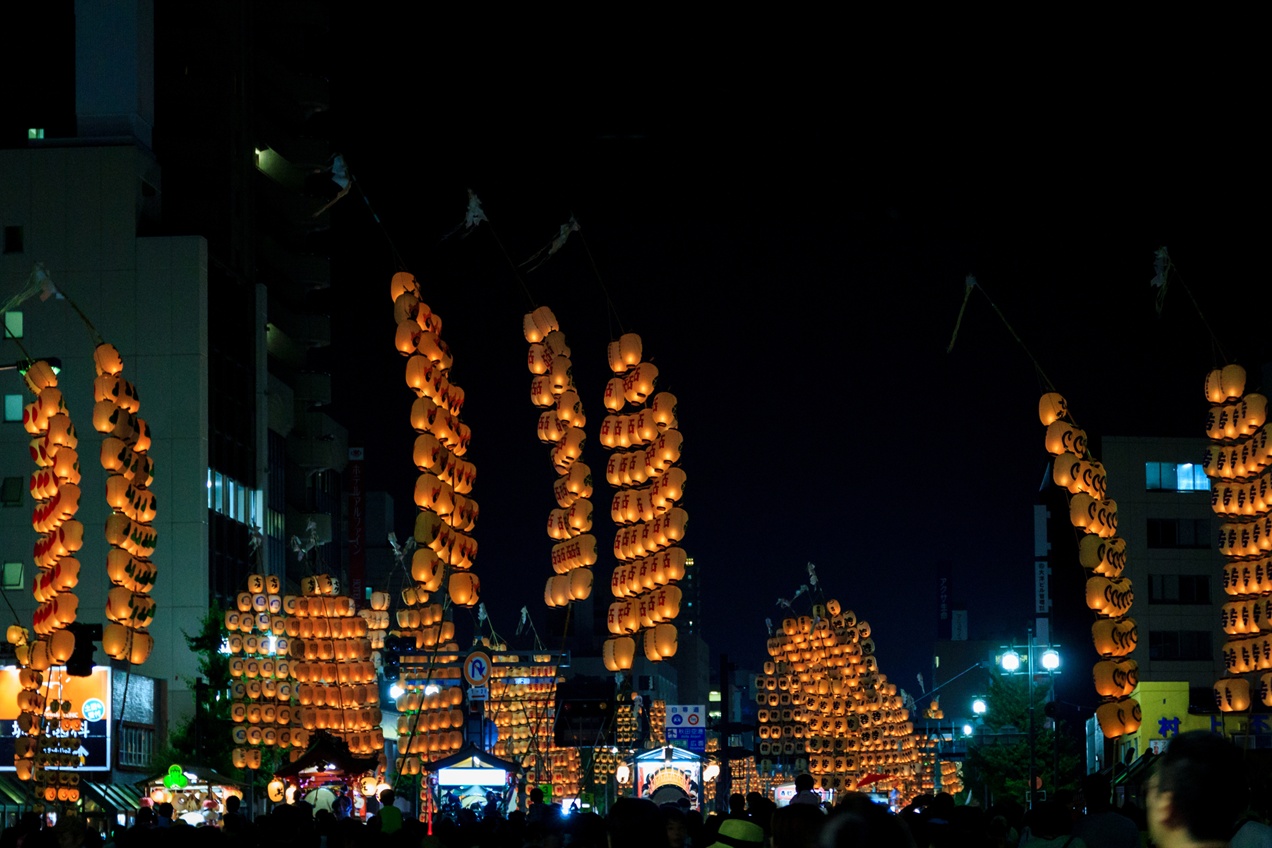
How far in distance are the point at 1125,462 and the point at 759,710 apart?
73.5 ft

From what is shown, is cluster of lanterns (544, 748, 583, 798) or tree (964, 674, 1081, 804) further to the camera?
cluster of lanterns (544, 748, 583, 798)

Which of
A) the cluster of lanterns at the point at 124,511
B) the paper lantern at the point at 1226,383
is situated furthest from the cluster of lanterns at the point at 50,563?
the paper lantern at the point at 1226,383

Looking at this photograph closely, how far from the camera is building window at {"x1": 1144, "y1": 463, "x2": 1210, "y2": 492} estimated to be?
66000mm

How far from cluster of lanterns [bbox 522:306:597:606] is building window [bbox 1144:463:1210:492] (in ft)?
110

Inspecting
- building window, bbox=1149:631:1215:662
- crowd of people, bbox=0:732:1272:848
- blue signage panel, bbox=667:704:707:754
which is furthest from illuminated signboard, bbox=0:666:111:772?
building window, bbox=1149:631:1215:662

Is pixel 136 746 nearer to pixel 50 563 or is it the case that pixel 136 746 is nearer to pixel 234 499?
pixel 234 499

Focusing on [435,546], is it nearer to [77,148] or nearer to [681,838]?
[681,838]

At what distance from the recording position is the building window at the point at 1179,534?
214 feet

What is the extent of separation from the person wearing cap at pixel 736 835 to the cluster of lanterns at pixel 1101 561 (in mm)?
30152

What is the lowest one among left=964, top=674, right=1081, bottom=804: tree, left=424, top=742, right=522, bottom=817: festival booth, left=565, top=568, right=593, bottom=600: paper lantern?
left=964, top=674, right=1081, bottom=804: tree

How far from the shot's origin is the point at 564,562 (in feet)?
130

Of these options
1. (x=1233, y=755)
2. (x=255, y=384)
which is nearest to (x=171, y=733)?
(x=255, y=384)

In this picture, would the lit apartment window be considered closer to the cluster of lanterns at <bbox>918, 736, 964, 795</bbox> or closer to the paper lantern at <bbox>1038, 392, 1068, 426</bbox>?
the paper lantern at <bbox>1038, 392, 1068, 426</bbox>

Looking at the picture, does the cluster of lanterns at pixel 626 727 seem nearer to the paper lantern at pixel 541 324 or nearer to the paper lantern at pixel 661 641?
the paper lantern at pixel 661 641
